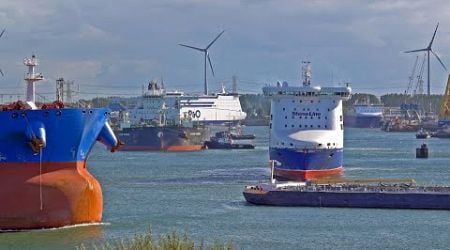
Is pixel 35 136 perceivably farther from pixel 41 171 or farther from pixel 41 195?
pixel 41 195

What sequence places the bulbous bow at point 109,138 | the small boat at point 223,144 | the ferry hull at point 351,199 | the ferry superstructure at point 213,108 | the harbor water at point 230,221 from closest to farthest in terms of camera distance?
the harbor water at point 230,221, the bulbous bow at point 109,138, the ferry hull at point 351,199, the small boat at point 223,144, the ferry superstructure at point 213,108

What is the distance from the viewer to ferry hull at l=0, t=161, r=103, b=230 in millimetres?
33312

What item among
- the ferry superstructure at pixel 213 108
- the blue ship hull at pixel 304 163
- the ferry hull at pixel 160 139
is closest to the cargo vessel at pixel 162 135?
the ferry hull at pixel 160 139

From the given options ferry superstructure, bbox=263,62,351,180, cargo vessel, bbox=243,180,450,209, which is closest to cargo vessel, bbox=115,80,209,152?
ferry superstructure, bbox=263,62,351,180

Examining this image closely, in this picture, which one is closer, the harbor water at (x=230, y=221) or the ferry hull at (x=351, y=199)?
the harbor water at (x=230, y=221)

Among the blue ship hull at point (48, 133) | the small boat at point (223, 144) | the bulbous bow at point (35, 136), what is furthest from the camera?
the small boat at point (223, 144)

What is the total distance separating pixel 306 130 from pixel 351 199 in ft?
53.5

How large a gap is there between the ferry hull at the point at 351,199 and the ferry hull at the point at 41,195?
1132cm

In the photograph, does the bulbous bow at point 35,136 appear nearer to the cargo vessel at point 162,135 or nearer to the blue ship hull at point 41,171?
the blue ship hull at point 41,171

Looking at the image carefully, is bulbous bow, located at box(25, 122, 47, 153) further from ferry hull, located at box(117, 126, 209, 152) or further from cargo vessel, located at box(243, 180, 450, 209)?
ferry hull, located at box(117, 126, 209, 152)

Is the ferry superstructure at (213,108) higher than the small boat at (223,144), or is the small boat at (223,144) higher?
the ferry superstructure at (213,108)

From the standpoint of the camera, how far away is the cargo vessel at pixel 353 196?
140ft

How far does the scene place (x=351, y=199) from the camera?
43344 millimetres

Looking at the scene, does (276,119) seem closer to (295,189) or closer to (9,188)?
(295,189)
